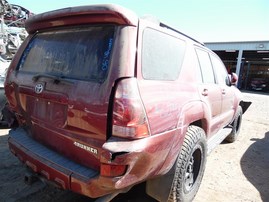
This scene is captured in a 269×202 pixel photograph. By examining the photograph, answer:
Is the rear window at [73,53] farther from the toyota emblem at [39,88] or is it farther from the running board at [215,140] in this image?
the running board at [215,140]

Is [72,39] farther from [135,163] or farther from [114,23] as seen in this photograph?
[135,163]

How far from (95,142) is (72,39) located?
995 mm

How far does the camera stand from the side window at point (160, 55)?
2146 mm

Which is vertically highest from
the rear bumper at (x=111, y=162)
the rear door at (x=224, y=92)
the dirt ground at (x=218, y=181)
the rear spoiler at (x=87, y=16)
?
the rear spoiler at (x=87, y=16)

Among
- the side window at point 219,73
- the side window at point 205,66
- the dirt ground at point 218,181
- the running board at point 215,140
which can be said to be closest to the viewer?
the dirt ground at point 218,181

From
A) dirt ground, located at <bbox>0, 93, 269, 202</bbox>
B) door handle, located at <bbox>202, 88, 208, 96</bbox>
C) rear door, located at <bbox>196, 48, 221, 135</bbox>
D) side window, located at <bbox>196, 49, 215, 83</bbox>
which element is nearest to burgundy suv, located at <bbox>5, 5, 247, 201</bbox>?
door handle, located at <bbox>202, 88, 208, 96</bbox>

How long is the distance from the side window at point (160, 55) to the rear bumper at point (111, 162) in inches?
21.0

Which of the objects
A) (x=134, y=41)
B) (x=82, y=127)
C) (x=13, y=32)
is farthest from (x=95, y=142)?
(x=13, y=32)

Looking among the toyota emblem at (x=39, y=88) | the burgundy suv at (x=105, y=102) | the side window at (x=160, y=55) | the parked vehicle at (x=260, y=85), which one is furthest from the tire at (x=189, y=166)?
the parked vehicle at (x=260, y=85)

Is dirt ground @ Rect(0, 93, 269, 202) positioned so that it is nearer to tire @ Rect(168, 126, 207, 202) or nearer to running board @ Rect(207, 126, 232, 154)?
tire @ Rect(168, 126, 207, 202)

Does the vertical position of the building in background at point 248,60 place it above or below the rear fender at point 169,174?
above

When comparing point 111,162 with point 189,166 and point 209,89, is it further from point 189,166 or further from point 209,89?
point 209,89

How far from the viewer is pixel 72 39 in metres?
2.38

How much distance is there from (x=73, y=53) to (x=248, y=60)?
1228 inches
